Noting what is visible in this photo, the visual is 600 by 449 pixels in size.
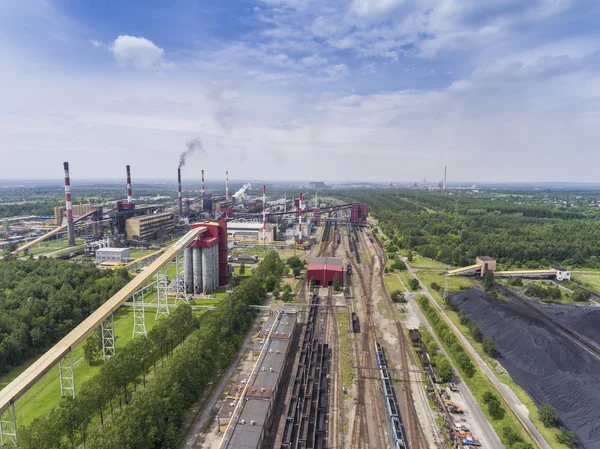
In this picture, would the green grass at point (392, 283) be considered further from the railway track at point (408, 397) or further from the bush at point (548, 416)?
the bush at point (548, 416)

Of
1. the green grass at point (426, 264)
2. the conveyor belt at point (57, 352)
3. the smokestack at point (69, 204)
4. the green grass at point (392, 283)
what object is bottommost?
the green grass at point (392, 283)

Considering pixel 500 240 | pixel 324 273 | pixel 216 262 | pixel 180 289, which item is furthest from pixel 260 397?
pixel 500 240

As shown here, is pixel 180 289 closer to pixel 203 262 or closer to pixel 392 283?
pixel 203 262

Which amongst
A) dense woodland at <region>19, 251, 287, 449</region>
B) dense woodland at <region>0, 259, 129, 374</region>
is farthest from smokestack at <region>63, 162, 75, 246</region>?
dense woodland at <region>19, 251, 287, 449</region>

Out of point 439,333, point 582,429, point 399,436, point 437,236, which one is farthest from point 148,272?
point 437,236

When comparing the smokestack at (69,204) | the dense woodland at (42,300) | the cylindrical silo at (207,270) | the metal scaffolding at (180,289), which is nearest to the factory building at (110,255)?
the dense woodland at (42,300)

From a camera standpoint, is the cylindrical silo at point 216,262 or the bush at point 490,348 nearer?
the bush at point 490,348

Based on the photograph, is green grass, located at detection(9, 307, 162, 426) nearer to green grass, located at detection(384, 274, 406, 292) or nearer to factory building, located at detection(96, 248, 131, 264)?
factory building, located at detection(96, 248, 131, 264)
